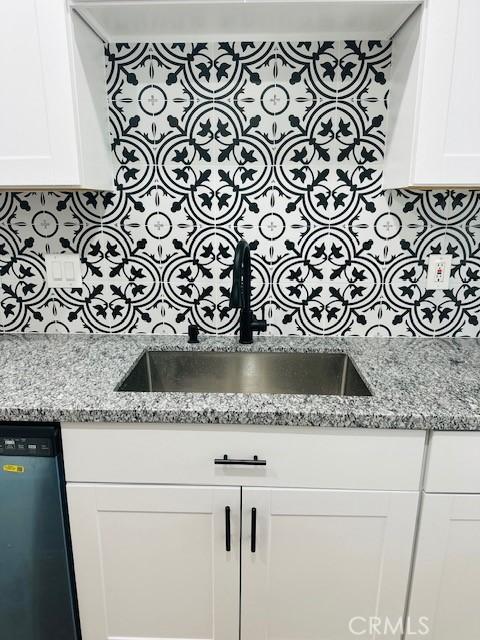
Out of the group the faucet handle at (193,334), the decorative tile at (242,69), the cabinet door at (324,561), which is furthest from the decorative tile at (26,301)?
the cabinet door at (324,561)

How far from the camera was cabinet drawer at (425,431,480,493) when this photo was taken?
103 centimetres

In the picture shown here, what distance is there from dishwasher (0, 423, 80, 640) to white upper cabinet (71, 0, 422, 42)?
1.11 metres

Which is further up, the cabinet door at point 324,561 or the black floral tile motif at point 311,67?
the black floral tile motif at point 311,67

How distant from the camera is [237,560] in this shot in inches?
44.5

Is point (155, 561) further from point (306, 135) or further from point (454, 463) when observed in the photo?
point (306, 135)

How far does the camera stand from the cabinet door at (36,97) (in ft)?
3.66

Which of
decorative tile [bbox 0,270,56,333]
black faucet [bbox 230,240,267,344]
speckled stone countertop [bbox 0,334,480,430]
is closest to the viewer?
speckled stone countertop [bbox 0,334,480,430]

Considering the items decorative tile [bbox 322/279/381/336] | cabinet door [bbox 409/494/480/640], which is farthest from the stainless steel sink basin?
cabinet door [bbox 409/494/480/640]

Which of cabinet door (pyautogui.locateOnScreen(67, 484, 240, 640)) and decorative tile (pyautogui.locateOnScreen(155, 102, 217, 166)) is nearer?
cabinet door (pyautogui.locateOnScreen(67, 484, 240, 640))

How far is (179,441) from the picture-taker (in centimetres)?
107

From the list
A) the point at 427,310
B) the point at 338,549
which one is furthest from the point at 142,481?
the point at 427,310

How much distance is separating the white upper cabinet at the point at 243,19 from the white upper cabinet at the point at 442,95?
0.08 meters

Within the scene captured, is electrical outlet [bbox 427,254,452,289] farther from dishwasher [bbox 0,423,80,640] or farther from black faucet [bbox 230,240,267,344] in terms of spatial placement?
dishwasher [bbox 0,423,80,640]

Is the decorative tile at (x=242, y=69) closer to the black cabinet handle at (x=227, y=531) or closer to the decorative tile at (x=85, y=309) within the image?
the decorative tile at (x=85, y=309)
